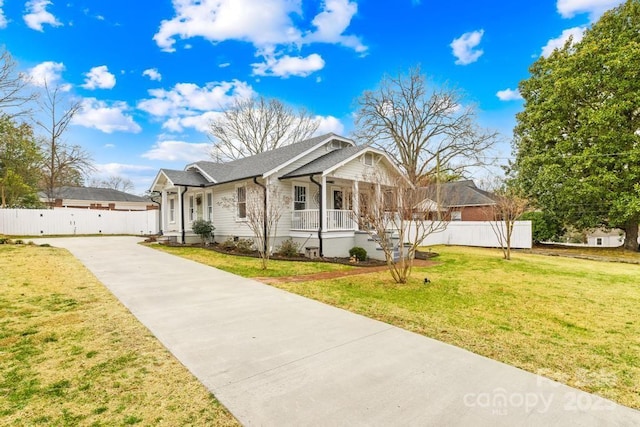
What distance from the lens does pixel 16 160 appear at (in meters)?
22.6

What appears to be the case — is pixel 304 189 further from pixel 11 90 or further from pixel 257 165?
pixel 11 90

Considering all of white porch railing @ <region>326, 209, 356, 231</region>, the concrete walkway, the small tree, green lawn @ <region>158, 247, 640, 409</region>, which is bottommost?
green lawn @ <region>158, 247, 640, 409</region>

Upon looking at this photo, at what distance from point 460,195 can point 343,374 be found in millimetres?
30233

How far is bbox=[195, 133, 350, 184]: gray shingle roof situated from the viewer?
48.9 feet

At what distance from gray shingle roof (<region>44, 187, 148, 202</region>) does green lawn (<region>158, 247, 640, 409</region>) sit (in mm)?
38388

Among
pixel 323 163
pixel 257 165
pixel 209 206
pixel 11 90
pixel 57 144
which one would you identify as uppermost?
pixel 11 90

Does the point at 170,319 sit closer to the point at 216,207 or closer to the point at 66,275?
the point at 66,275

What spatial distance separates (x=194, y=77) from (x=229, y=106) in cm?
1263

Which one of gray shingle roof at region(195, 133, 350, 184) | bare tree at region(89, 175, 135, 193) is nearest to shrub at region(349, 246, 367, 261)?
gray shingle roof at region(195, 133, 350, 184)

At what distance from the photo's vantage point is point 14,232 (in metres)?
21.3

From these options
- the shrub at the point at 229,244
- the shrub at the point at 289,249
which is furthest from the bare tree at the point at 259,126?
the shrub at the point at 289,249

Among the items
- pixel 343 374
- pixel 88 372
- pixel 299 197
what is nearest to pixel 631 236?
pixel 299 197

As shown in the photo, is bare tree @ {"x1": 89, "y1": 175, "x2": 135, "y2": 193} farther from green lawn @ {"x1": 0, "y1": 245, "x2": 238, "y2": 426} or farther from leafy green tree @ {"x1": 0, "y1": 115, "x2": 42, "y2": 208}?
green lawn @ {"x1": 0, "y1": 245, "x2": 238, "y2": 426}

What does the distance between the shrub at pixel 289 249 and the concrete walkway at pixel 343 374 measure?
7481mm
